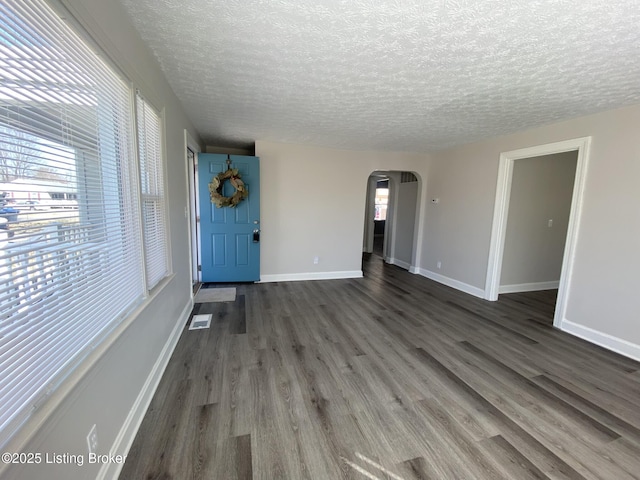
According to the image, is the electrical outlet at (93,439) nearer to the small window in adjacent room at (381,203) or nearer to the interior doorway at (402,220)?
the interior doorway at (402,220)

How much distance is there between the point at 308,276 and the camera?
4.89 m

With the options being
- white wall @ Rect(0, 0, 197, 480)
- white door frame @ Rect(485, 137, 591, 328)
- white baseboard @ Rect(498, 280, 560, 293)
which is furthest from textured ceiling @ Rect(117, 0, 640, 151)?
white baseboard @ Rect(498, 280, 560, 293)

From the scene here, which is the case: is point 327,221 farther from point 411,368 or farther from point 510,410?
point 510,410

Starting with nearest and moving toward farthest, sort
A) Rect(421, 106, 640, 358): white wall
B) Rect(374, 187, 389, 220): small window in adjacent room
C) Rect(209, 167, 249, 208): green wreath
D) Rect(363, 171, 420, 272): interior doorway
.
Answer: Rect(421, 106, 640, 358): white wall < Rect(209, 167, 249, 208): green wreath < Rect(363, 171, 420, 272): interior doorway < Rect(374, 187, 389, 220): small window in adjacent room

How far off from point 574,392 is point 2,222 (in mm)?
3347

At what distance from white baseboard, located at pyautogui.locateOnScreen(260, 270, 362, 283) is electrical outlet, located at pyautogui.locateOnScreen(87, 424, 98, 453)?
3472 millimetres

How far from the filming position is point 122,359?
1.46 meters

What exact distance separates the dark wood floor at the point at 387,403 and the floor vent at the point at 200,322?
5.4 inches

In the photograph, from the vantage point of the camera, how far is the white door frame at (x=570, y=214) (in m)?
2.95

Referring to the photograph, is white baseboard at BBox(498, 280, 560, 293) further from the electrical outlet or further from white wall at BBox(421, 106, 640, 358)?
the electrical outlet

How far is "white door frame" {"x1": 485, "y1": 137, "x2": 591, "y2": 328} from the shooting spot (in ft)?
9.68

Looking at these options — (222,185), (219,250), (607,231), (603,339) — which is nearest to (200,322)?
(219,250)

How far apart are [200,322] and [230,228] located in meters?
1.74

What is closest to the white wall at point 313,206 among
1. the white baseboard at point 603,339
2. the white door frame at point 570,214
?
the white door frame at point 570,214
